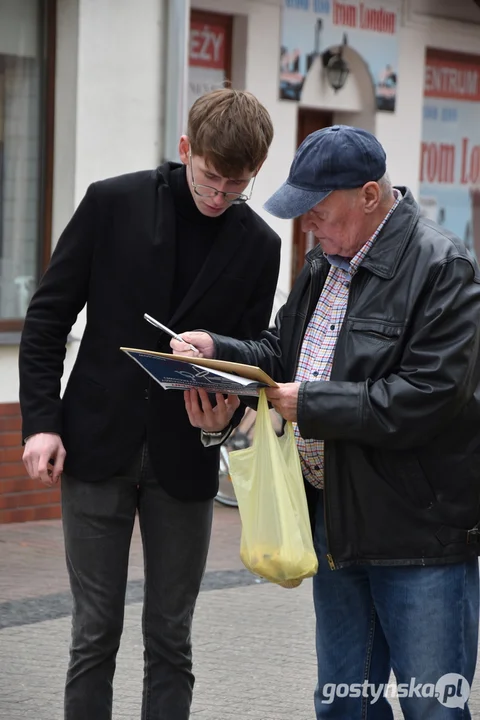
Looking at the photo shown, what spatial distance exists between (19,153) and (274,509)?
5.65 metres

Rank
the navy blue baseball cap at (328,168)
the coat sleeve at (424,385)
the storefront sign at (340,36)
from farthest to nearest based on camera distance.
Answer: the storefront sign at (340,36), the navy blue baseball cap at (328,168), the coat sleeve at (424,385)

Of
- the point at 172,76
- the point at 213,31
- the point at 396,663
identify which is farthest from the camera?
the point at 213,31

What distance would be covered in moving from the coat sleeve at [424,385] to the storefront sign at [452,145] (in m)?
8.97

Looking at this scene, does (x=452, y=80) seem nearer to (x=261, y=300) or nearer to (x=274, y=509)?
(x=261, y=300)


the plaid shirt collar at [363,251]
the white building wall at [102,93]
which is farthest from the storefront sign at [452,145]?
the plaid shirt collar at [363,251]

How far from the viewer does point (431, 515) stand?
319 centimetres

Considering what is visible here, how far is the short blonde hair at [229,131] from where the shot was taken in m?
3.35

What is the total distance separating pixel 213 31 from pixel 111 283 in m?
6.87

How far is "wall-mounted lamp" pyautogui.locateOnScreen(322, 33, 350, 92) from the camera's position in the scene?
424 inches

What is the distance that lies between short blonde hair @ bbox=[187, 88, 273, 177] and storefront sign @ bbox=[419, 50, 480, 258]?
869 cm

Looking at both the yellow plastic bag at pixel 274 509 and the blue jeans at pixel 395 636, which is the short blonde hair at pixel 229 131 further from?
the blue jeans at pixel 395 636

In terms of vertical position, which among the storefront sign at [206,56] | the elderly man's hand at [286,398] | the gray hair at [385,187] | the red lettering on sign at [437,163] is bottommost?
the elderly man's hand at [286,398]

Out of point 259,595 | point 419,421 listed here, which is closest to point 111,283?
point 419,421

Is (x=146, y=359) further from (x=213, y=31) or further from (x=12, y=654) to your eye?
(x=213, y=31)
